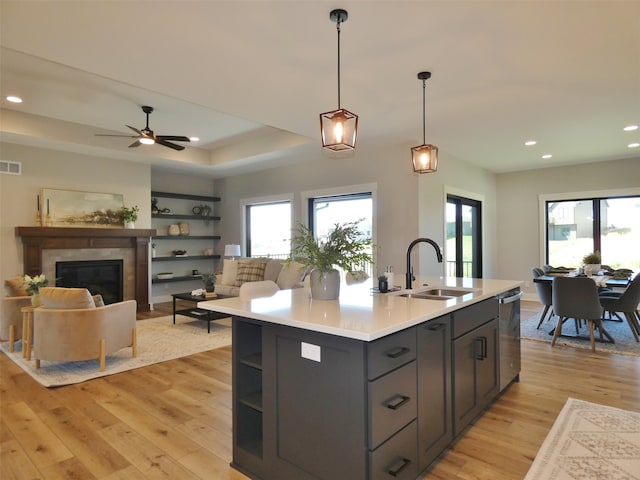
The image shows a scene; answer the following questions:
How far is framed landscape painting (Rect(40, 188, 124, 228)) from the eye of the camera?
5.90 meters

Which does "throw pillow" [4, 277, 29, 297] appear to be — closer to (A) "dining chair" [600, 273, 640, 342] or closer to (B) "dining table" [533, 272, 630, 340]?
(B) "dining table" [533, 272, 630, 340]

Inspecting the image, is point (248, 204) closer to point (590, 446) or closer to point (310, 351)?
point (310, 351)

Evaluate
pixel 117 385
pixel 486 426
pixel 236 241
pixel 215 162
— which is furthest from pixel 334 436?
pixel 236 241

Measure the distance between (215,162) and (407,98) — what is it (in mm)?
4551

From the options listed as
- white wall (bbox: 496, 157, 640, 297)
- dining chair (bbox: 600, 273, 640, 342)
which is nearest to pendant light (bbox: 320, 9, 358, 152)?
dining chair (bbox: 600, 273, 640, 342)

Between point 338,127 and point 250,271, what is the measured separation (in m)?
4.36

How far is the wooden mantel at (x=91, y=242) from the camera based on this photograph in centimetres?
564

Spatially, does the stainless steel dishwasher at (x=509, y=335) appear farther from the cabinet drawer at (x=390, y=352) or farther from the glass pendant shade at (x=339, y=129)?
the glass pendant shade at (x=339, y=129)

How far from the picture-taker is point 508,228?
8055mm

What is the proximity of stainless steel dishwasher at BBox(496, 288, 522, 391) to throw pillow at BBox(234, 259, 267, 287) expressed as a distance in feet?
13.4

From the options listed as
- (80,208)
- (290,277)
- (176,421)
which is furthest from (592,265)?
(80,208)

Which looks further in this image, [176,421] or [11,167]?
[11,167]

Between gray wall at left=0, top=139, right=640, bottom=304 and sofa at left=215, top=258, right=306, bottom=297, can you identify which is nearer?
gray wall at left=0, top=139, right=640, bottom=304

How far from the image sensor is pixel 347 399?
5.30ft
